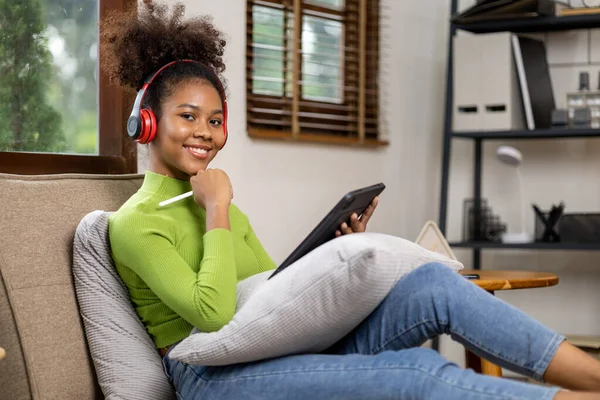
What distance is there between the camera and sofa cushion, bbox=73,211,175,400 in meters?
1.61

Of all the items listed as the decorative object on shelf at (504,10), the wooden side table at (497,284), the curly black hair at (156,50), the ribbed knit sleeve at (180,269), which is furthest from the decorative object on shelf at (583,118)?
the ribbed knit sleeve at (180,269)

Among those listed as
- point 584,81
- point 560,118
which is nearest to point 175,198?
point 560,118

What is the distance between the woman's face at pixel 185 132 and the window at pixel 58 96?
0.41 m

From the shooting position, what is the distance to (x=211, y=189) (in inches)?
65.5

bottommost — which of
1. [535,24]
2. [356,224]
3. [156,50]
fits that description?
[356,224]

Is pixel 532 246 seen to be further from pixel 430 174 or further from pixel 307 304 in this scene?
pixel 307 304

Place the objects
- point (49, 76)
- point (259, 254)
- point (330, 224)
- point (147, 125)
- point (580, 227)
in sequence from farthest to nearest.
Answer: point (580, 227)
point (49, 76)
point (259, 254)
point (147, 125)
point (330, 224)

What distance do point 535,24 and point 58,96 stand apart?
5.98 ft

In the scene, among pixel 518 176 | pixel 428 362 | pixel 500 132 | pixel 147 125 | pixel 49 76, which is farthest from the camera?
pixel 518 176

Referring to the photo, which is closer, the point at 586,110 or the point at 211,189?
the point at 211,189

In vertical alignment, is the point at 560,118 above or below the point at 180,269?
above

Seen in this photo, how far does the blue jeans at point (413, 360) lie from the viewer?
1.29 m

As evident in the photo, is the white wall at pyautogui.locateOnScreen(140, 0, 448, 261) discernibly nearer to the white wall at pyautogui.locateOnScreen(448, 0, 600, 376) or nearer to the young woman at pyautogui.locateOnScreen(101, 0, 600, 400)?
the white wall at pyautogui.locateOnScreen(448, 0, 600, 376)

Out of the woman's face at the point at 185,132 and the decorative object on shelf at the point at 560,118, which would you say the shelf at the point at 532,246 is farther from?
the woman's face at the point at 185,132
